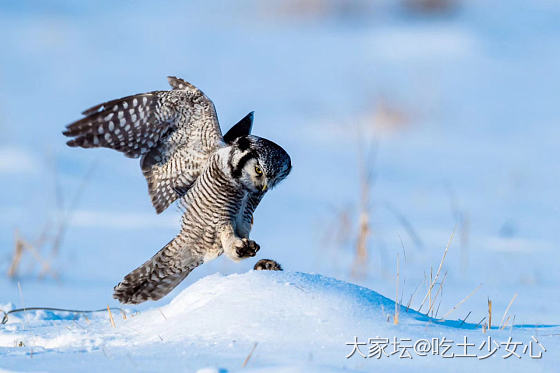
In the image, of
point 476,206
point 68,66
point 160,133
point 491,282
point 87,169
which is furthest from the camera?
point 68,66

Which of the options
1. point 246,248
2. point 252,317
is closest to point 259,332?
point 252,317

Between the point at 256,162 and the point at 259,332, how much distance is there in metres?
1.40

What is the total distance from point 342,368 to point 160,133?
2206mm

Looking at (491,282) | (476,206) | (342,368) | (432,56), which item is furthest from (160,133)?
(432,56)

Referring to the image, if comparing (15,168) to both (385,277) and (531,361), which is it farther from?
(531,361)

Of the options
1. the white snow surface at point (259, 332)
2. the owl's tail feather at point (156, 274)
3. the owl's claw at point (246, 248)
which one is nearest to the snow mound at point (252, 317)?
the white snow surface at point (259, 332)

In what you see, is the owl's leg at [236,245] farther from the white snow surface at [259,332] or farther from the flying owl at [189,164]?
the white snow surface at [259,332]

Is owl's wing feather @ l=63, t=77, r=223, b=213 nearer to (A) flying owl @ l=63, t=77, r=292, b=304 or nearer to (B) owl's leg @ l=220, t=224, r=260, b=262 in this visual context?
(A) flying owl @ l=63, t=77, r=292, b=304

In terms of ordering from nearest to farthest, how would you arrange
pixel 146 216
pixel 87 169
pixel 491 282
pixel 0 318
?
pixel 0 318 < pixel 491 282 < pixel 146 216 < pixel 87 169

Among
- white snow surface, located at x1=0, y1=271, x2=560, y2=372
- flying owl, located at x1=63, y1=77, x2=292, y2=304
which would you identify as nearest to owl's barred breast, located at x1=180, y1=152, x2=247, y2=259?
flying owl, located at x1=63, y1=77, x2=292, y2=304

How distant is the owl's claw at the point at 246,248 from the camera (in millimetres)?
4145

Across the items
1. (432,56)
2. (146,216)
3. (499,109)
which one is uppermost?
(432,56)

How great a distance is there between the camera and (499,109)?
49.4 ft

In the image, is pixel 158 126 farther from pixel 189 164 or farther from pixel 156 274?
pixel 156 274
